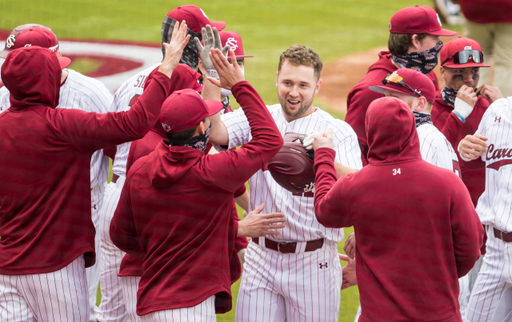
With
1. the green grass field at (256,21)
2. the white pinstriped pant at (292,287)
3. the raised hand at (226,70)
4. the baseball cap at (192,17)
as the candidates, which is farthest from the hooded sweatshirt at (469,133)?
the green grass field at (256,21)

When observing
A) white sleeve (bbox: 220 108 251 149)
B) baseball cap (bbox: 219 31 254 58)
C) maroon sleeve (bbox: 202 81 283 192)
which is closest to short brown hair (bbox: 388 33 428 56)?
baseball cap (bbox: 219 31 254 58)

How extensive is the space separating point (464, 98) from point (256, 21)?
1122cm

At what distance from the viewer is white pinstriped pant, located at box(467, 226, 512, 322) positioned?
320 cm

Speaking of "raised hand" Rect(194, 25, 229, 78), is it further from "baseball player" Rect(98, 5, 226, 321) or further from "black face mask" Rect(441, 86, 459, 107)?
"black face mask" Rect(441, 86, 459, 107)

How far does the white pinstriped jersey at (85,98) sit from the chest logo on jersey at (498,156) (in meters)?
2.12

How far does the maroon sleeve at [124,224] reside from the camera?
2.52m

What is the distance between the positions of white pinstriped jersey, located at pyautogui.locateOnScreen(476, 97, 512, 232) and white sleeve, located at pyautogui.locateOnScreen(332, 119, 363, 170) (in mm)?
850

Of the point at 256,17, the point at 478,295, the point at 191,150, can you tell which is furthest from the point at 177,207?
the point at 256,17

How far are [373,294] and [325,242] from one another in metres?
0.63

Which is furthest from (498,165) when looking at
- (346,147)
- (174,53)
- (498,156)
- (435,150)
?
(174,53)

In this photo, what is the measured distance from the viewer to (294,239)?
9.42 feet

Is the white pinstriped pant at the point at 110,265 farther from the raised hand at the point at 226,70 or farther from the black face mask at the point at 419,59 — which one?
the black face mask at the point at 419,59

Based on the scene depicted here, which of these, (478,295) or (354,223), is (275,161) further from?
(478,295)

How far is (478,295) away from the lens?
3.26m
